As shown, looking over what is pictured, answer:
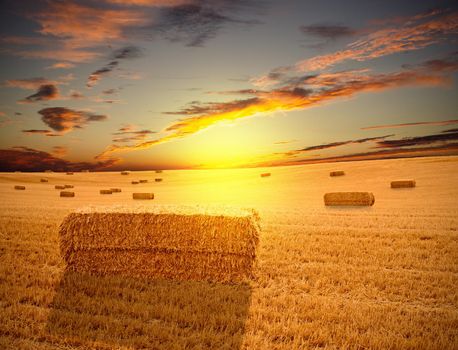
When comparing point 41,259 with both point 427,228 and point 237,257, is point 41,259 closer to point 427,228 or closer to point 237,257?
point 237,257

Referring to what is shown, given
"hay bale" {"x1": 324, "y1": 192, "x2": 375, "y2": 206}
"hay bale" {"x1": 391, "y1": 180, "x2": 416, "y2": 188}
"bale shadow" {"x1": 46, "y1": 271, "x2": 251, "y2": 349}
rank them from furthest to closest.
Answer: "hay bale" {"x1": 391, "y1": 180, "x2": 416, "y2": 188} → "hay bale" {"x1": 324, "y1": 192, "x2": 375, "y2": 206} → "bale shadow" {"x1": 46, "y1": 271, "x2": 251, "y2": 349}

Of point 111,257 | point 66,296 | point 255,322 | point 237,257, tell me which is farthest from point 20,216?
point 255,322

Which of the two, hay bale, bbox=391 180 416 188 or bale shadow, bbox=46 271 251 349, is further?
hay bale, bbox=391 180 416 188

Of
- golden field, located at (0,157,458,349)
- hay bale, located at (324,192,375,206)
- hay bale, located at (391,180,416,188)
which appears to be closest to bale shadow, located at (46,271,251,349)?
golden field, located at (0,157,458,349)

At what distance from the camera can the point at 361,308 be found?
6141 millimetres

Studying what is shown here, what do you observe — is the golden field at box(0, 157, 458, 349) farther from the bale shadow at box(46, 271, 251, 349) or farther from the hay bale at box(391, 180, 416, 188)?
the hay bale at box(391, 180, 416, 188)

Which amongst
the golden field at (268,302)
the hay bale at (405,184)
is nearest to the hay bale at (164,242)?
the golden field at (268,302)

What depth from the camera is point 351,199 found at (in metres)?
22.3

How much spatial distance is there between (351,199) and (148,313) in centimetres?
1850

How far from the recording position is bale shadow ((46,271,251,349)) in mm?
5172

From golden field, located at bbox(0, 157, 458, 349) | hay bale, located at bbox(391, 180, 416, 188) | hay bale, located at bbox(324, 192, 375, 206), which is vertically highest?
hay bale, located at bbox(391, 180, 416, 188)

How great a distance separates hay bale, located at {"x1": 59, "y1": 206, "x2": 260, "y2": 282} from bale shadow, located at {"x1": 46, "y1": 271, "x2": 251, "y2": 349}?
0.36m

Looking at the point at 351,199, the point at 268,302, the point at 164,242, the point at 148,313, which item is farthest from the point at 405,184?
the point at 148,313

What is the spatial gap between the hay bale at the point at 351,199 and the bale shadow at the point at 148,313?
16.2 metres
